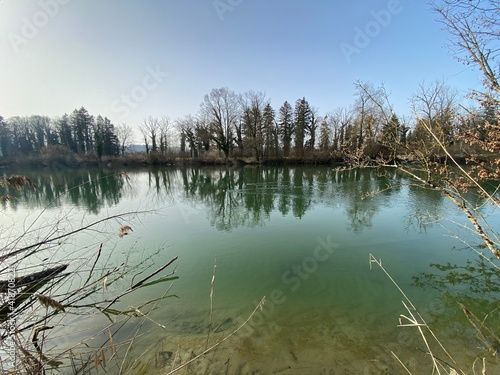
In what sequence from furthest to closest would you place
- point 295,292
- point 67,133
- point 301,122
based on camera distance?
point 67,133, point 301,122, point 295,292

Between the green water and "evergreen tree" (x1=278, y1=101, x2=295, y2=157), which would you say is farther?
"evergreen tree" (x1=278, y1=101, x2=295, y2=157)

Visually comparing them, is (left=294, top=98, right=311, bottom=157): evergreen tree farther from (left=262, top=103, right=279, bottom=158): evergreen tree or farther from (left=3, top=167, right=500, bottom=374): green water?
(left=3, top=167, right=500, bottom=374): green water

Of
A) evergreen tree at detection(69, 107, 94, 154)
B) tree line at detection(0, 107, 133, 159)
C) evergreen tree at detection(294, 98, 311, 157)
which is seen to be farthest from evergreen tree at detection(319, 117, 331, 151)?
evergreen tree at detection(69, 107, 94, 154)

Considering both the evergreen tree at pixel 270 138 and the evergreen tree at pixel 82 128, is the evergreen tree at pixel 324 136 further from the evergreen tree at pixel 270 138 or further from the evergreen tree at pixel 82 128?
the evergreen tree at pixel 82 128

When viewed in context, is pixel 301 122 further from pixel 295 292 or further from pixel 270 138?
pixel 295 292

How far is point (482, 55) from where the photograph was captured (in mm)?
2332

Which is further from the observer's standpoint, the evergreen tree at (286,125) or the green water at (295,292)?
the evergreen tree at (286,125)

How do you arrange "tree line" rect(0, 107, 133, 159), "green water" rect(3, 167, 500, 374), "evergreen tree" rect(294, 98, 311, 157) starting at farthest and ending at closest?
"tree line" rect(0, 107, 133, 159), "evergreen tree" rect(294, 98, 311, 157), "green water" rect(3, 167, 500, 374)

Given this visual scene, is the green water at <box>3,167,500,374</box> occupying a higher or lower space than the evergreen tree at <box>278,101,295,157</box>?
lower

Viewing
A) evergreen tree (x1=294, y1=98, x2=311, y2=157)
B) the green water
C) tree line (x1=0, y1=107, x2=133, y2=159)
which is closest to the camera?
the green water

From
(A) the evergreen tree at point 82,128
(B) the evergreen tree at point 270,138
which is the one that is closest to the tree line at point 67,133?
(A) the evergreen tree at point 82,128

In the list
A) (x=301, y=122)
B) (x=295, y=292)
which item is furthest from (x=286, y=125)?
(x=295, y=292)

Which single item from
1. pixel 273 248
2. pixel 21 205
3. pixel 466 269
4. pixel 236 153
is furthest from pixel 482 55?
pixel 236 153

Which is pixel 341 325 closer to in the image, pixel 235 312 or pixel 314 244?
pixel 235 312
